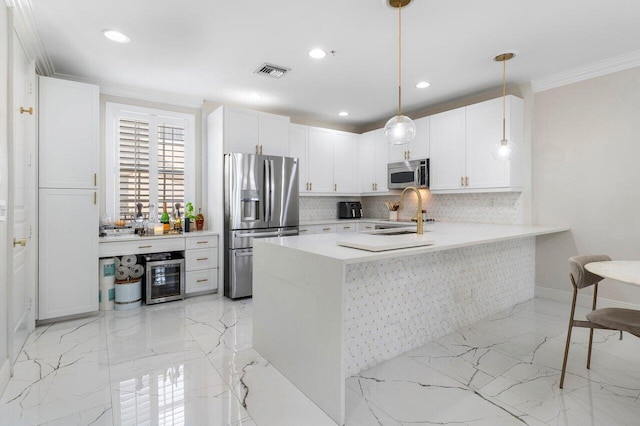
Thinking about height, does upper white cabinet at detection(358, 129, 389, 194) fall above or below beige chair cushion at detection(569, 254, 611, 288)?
above

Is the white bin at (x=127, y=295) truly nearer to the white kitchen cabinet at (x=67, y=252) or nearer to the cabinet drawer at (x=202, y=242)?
the white kitchen cabinet at (x=67, y=252)

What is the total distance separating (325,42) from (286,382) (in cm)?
271

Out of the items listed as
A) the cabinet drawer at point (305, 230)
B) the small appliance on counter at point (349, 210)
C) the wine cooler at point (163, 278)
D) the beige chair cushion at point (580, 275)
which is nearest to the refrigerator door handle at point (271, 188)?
the cabinet drawer at point (305, 230)

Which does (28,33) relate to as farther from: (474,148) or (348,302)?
(474,148)

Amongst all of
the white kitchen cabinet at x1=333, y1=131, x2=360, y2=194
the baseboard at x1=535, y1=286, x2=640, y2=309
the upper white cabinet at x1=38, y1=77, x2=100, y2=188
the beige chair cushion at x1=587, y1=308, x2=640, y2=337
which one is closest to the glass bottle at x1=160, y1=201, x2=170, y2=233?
the upper white cabinet at x1=38, y1=77, x2=100, y2=188

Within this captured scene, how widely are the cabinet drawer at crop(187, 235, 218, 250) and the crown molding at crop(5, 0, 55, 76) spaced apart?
2.21 metres

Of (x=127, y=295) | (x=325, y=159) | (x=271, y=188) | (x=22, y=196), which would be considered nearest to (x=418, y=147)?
(x=325, y=159)

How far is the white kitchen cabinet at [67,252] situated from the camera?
314 centimetres

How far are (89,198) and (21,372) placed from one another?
1.64m

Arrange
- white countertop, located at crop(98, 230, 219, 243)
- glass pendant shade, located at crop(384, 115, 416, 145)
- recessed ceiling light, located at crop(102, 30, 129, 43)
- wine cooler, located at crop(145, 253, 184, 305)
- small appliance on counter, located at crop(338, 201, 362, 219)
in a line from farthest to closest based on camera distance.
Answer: small appliance on counter, located at crop(338, 201, 362, 219), wine cooler, located at crop(145, 253, 184, 305), white countertop, located at crop(98, 230, 219, 243), recessed ceiling light, located at crop(102, 30, 129, 43), glass pendant shade, located at crop(384, 115, 416, 145)

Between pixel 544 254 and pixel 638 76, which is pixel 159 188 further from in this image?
pixel 638 76

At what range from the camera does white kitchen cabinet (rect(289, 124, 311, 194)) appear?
5.04 metres

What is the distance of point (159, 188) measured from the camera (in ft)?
14.3

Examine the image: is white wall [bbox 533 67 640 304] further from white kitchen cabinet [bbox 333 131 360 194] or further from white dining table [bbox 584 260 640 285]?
white kitchen cabinet [bbox 333 131 360 194]
